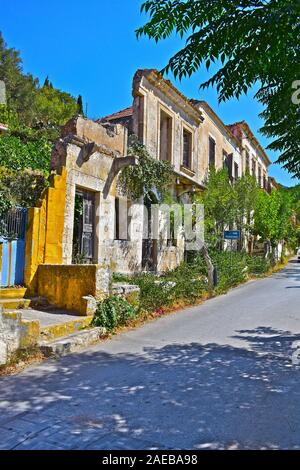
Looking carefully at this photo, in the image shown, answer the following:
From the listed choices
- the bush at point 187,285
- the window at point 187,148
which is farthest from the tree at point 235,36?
the window at point 187,148

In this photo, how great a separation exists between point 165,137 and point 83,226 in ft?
23.9

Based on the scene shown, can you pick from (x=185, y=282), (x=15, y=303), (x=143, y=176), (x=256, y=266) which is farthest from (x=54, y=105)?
(x=15, y=303)

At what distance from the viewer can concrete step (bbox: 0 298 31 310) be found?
780 centimetres

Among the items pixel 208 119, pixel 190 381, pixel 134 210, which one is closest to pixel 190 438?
pixel 190 381

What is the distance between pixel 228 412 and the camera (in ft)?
13.5

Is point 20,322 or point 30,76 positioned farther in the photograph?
point 30,76

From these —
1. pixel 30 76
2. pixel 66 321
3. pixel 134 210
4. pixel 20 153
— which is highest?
pixel 30 76

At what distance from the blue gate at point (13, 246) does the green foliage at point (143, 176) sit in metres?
4.49

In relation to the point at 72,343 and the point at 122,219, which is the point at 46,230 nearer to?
the point at 72,343

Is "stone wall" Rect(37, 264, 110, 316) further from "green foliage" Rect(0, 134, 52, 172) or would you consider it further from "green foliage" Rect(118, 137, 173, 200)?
"green foliage" Rect(118, 137, 173, 200)

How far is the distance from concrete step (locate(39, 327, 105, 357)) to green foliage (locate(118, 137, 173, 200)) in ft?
20.6

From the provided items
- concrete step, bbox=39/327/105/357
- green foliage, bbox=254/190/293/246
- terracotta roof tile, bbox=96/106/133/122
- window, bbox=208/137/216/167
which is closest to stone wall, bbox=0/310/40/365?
concrete step, bbox=39/327/105/357

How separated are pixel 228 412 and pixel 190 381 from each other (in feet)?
3.44

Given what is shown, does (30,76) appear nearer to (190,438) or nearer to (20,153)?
(20,153)
